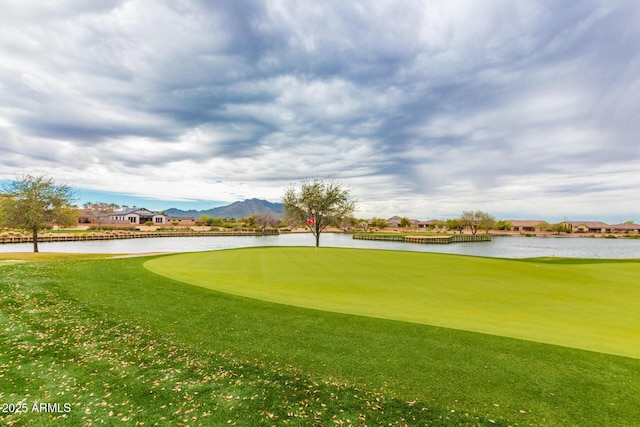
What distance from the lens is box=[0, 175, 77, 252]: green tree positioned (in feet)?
104

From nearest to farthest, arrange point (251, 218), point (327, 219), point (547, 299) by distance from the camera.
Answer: point (547, 299), point (327, 219), point (251, 218)

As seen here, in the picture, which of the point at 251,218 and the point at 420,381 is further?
the point at 251,218

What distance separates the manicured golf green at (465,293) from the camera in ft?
22.7

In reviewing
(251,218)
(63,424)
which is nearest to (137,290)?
(63,424)

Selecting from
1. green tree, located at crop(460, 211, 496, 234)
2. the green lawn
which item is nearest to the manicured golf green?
the green lawn

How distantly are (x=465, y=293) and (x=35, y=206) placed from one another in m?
41.8

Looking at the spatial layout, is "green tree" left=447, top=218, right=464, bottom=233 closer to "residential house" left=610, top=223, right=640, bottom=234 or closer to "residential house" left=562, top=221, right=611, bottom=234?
"residential house" left=562, top=221, right=611, bottom=234

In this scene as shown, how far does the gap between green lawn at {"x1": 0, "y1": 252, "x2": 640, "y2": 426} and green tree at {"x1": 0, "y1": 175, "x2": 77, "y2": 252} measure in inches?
1318

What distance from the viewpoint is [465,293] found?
33.5ft

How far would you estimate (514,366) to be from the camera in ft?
16.3

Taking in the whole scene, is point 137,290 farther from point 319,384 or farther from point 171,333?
point 319,384

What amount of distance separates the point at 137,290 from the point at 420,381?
30.7ft

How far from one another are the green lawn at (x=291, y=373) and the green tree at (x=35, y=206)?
3348 cm

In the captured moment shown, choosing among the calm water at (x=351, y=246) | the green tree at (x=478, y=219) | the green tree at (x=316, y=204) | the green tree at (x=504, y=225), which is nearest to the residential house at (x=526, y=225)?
the green tree at (x=504, y=225)
